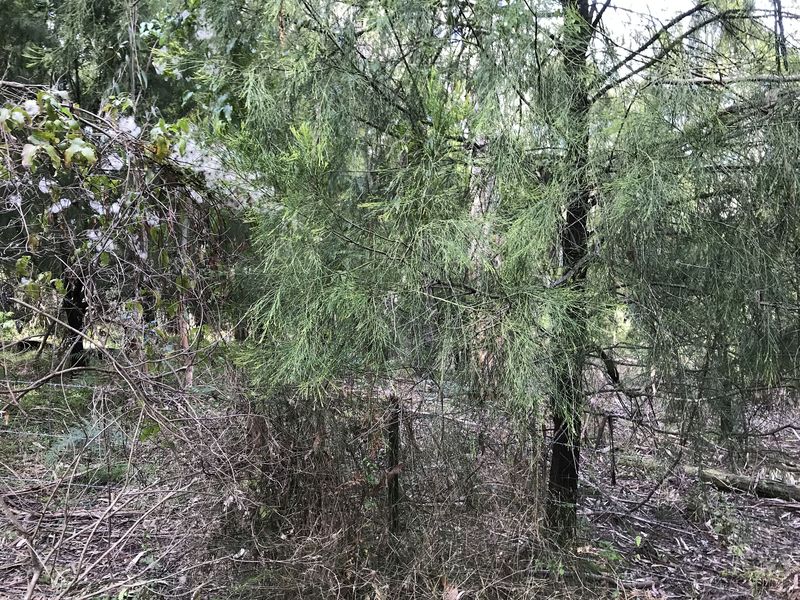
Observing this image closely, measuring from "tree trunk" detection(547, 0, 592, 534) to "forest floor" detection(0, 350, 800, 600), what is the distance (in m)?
0.54

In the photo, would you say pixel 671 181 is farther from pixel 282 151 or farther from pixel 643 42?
pixel 282 151

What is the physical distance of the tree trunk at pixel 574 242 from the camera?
269 cm

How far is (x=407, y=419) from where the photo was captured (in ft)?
9.77

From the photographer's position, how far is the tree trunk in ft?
8.84

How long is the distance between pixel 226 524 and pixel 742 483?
3.61 m

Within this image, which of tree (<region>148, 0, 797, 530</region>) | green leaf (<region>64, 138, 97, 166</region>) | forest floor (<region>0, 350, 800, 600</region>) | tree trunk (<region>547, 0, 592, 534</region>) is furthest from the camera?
forest floor (<region>0, 350, 800, 600</region>)

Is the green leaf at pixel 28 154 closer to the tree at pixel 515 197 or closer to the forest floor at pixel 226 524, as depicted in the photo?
the tree at pixel 515 197

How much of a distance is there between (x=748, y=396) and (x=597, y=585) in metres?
1.41

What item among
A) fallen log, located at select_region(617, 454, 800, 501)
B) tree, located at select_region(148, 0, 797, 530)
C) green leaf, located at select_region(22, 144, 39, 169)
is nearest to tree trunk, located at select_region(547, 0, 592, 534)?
tree, located at select_region(148, 0, 797, 530)

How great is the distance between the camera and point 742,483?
391 cm

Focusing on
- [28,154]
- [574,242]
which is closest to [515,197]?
[574,242]

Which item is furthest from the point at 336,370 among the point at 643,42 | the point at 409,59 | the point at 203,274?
the point at 643,42

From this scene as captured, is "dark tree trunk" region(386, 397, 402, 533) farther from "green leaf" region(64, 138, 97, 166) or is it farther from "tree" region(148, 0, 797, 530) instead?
"green leaf" region(64, 138, 97, 166)

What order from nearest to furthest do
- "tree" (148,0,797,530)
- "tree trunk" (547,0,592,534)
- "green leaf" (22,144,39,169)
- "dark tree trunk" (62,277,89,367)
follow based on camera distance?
"green leaf" (22,144,39,169) → "dark tree trunk" (62,277,89,367) → "tree" (148,0,797,530) → "tree trunk" (547,0,592,534)
